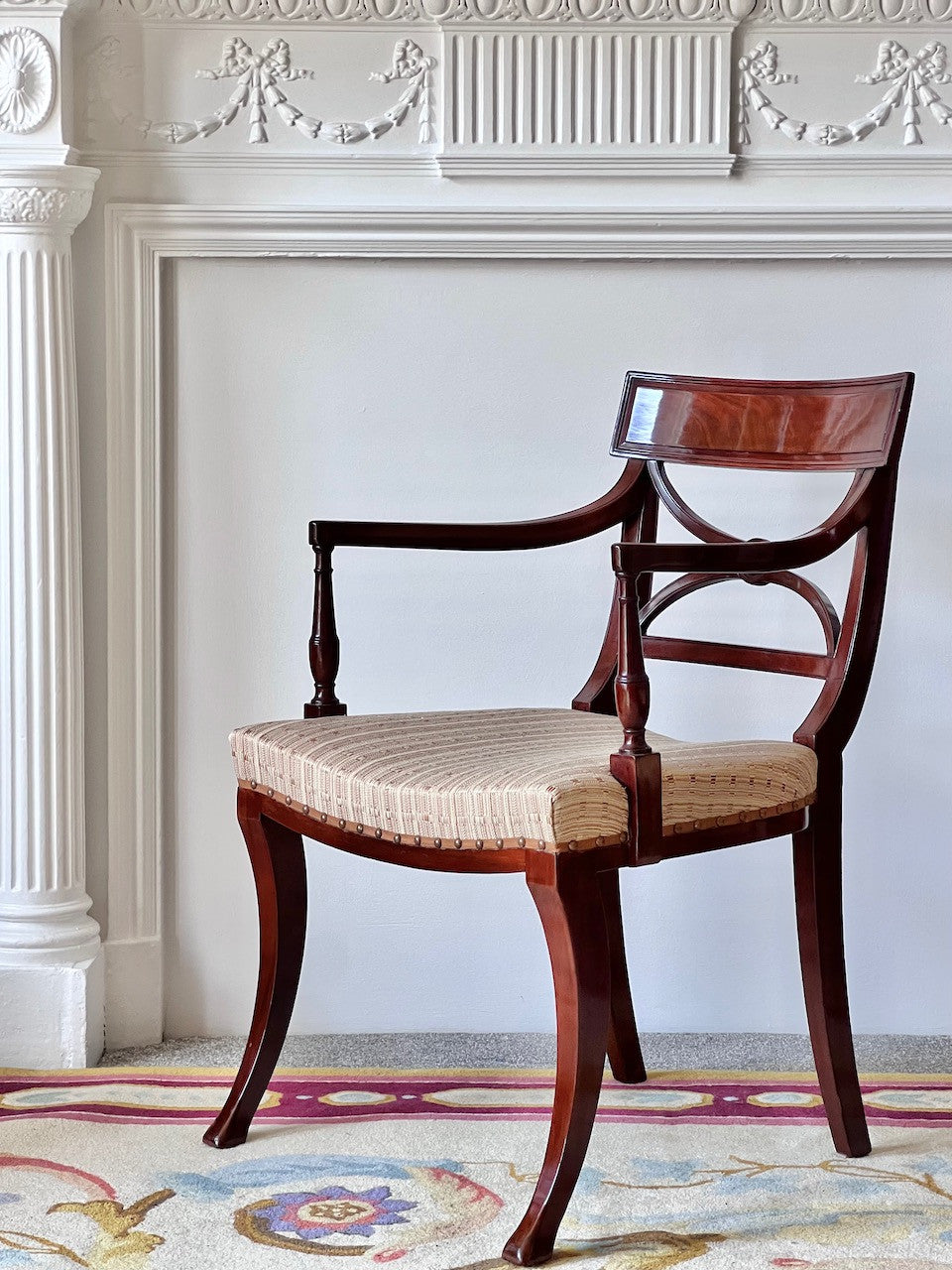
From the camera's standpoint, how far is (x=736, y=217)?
78.2 inches

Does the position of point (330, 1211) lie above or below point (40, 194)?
below

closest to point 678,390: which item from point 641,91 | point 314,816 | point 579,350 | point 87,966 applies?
point 579,350

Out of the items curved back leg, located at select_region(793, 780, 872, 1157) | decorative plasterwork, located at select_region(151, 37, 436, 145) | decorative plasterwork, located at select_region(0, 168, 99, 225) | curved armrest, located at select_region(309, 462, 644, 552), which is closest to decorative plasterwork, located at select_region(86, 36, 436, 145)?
decorative plasterwork, located at select_region(151, 37, 436, 145)

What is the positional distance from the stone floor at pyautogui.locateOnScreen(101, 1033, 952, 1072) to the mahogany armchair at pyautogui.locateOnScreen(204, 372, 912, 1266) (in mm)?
170

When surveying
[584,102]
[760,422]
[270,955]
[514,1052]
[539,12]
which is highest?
[539,12]

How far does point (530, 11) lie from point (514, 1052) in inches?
60.5

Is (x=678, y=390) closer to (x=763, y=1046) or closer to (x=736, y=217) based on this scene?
(x=736, y=217)

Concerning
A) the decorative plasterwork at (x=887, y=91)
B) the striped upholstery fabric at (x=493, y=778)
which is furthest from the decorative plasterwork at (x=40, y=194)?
the decorative plasterwork at (x=887, y=91)

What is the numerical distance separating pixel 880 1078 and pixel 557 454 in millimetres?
1017

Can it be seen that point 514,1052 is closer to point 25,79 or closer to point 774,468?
point 774,468

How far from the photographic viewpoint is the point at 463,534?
1682mm

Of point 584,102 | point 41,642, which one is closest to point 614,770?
point 41,642

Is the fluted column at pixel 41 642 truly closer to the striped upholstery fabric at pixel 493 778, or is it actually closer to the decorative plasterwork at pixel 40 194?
the decorative plasterwork at pixel 40 194

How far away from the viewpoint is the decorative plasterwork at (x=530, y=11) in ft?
6.47
